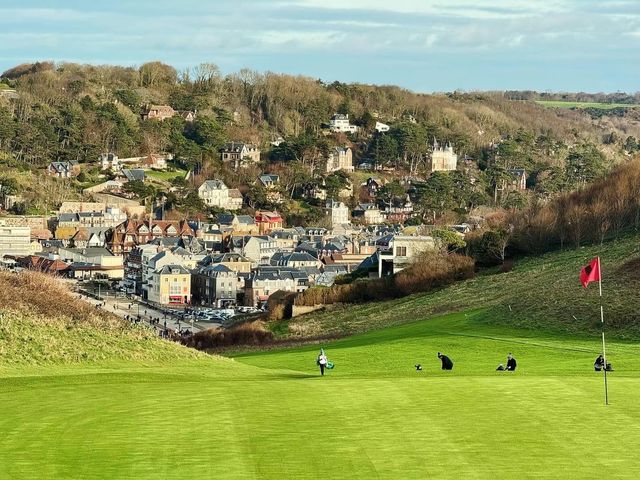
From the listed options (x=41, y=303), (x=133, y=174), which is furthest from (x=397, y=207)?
(x=41, y=303)

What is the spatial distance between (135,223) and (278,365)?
91.9m

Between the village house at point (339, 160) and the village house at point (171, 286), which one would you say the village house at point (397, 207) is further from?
the village house at point (171, 286)

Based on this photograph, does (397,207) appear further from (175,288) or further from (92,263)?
(175,288)

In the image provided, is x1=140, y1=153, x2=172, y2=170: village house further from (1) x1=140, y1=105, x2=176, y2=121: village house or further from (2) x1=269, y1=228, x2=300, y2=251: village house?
(2) x1=269, y1=228, x2=300, y2=251: village house

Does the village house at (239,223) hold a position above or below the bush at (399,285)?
above

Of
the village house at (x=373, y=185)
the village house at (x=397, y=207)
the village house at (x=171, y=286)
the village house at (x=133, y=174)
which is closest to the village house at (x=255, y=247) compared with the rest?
the village house at (x=171, y=286)

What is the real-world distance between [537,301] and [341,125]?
463 ft

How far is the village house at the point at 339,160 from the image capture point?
165m

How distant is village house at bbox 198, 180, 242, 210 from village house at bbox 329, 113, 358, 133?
43481 millimetres

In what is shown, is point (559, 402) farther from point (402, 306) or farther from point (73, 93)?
point (73, 93)

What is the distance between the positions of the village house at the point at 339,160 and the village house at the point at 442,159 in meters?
13.1

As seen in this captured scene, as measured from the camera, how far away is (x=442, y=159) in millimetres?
175000

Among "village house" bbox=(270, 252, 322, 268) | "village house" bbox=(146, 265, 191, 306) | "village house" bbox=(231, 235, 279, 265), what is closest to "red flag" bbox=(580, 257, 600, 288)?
"village house" bbox=(146, 265, 191, 306)

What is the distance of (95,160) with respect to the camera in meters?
148
